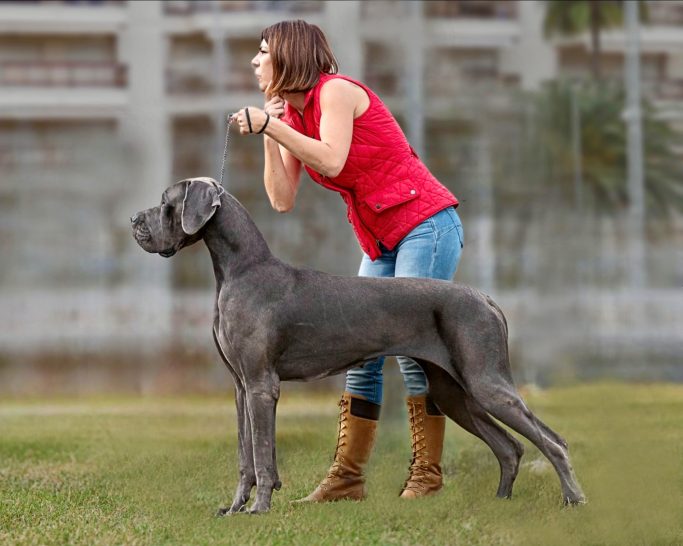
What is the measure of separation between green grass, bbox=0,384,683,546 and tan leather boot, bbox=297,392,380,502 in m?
0.12

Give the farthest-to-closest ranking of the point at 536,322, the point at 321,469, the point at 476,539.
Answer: the point at 536,322 → the point at 321,469 → the point at 476,539

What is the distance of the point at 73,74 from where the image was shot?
25.1 ft

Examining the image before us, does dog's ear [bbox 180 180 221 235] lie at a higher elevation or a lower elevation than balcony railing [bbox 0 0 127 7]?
Result: lower

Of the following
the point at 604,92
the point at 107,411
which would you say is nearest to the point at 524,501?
the point at 107,411

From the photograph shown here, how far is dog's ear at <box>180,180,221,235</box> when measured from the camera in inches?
148

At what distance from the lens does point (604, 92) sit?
317 inches

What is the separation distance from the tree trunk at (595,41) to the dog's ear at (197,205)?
193 inches

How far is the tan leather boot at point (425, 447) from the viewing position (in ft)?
14.0

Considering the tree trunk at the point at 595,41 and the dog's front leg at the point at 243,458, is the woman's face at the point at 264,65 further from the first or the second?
the tree trunk at the point at 595,41

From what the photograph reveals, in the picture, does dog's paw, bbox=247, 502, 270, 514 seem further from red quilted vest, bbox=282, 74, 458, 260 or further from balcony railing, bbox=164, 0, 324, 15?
balcony railing, bbox=164, 0, 324, 15

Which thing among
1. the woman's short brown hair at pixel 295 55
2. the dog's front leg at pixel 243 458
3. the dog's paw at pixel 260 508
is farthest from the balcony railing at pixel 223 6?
the dog's paw at pixel 260 508

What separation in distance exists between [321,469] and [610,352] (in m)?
2.06

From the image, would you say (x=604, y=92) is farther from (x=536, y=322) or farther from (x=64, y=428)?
(x=64, y=428)

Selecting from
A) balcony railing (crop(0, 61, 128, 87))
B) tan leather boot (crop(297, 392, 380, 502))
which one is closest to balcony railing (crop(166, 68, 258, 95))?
balcony railing (crop(0, 61, 128, 87))
